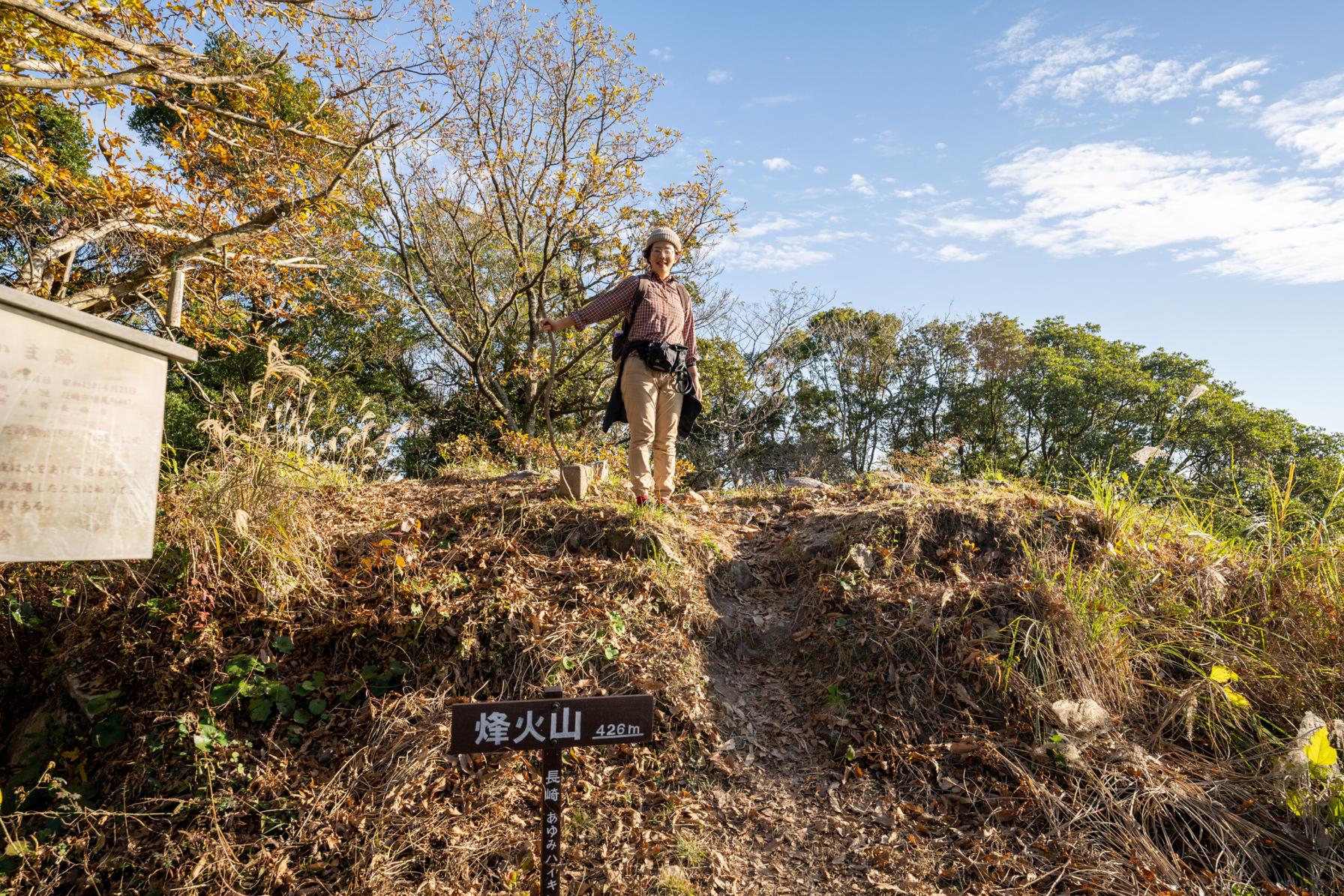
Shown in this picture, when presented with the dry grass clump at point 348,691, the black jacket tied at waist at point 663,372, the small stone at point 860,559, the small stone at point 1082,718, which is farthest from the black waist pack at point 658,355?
the small stone at point 1082,718

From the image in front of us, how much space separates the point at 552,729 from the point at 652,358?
302 centimetres

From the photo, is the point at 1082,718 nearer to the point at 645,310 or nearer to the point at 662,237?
the point at 645,310

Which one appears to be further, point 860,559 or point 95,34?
point 860,559

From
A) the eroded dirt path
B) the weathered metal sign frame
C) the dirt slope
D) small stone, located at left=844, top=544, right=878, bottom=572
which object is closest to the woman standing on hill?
the dirt slope

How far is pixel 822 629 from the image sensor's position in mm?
4512

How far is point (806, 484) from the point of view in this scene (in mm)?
7238

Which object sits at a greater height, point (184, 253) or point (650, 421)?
point (184, 253)

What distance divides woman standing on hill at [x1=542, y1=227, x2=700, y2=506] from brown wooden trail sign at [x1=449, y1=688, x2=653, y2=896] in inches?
103

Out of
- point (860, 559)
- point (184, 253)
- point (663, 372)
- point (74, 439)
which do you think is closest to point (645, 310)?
point (663, 372)

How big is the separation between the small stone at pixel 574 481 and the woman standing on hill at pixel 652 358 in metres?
0.38

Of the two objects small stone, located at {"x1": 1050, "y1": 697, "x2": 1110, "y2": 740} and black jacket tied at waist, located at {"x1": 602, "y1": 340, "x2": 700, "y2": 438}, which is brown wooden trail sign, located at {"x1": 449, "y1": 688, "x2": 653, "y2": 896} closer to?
small stone, located at {"x1": 1050, "y1": 697, "x2": 1110, "y2": 740}

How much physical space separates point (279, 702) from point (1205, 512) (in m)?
6.69

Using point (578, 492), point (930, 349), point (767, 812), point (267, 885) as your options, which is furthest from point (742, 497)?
point (930, 349)

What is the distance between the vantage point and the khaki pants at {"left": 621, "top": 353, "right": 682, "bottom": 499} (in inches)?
A: 198
